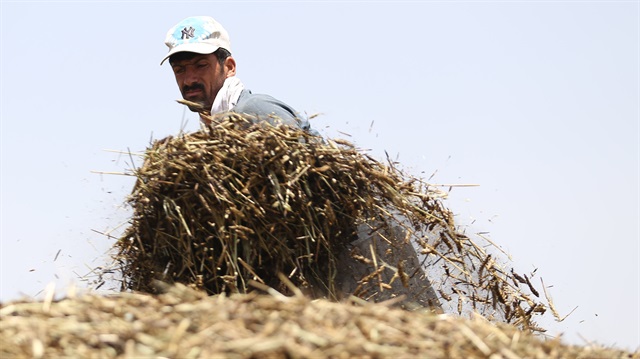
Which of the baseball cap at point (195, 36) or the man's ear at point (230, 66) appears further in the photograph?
the man's ear at point (230, 66)

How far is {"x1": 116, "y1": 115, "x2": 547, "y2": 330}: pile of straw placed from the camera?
16.7ft

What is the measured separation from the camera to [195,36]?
6.66 m

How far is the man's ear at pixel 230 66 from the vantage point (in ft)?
22.3

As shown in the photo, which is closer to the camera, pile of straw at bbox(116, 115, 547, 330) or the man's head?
pile of straw at bbox(116, 115, 547, 330)

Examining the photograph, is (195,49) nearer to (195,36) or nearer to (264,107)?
(195,36)

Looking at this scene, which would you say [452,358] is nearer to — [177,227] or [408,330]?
A: [408,330]

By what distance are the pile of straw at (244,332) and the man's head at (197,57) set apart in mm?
3180

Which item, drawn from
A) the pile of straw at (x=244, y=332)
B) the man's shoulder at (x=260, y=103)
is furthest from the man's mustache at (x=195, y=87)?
the pile of straw at (x=244, y=332)

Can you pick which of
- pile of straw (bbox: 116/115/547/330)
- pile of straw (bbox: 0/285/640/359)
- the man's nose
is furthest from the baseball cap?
pile of straw (bbox: 0/285/640/359)

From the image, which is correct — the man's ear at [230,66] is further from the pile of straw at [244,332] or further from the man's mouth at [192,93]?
the pile of straw at [244,332]

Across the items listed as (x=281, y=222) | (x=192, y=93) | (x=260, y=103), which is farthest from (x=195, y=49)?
(x=281, y=222)

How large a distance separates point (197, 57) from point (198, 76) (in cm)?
12

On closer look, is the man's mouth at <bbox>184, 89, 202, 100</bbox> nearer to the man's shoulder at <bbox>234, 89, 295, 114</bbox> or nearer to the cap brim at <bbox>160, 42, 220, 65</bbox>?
the cap brim at <bbox>160, 42, 220, 65</bbox>

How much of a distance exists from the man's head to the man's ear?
45mm
